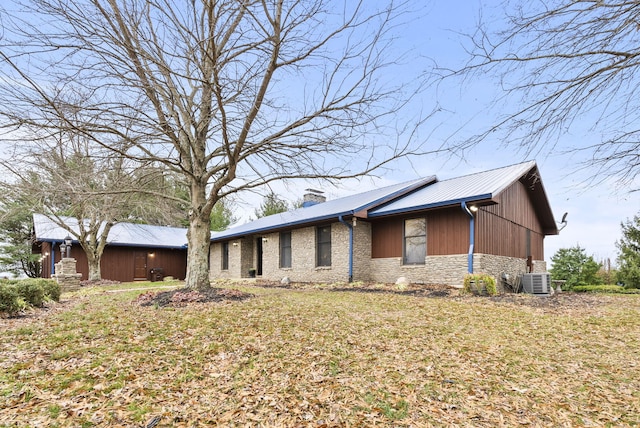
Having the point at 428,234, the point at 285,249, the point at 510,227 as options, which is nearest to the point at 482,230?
the point at 428,234

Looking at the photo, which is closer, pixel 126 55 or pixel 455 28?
pixel 455 28

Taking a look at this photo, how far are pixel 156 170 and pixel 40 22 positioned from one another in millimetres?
4157

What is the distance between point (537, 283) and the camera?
11062 millimetres

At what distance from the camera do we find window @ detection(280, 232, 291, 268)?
16.1 meters

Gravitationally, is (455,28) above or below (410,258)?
above

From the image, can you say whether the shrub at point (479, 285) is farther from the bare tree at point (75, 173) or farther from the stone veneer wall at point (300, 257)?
the bare tree at point (75, 173)

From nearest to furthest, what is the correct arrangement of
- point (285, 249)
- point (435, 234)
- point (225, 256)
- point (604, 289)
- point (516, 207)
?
point (435, 234), point (516, 207), point (604, 289), point (285, 249), point (225, 256)

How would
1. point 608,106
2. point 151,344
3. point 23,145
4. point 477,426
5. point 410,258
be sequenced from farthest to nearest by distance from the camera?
point 410,258
point 23,145
point 151,344
point 608,106
point 477,426

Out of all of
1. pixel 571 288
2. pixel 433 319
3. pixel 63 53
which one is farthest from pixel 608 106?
pixel 571 288

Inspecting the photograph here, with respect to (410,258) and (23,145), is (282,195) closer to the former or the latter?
(23,145)

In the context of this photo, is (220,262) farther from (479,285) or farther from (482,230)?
(479,285)

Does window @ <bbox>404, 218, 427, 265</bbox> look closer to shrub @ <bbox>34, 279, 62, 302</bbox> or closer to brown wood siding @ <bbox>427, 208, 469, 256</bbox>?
brown wood siding @ <bbox>427, 208, 469, 256</bbox>

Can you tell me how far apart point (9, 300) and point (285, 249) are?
35.6ft

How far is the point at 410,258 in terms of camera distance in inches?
482
